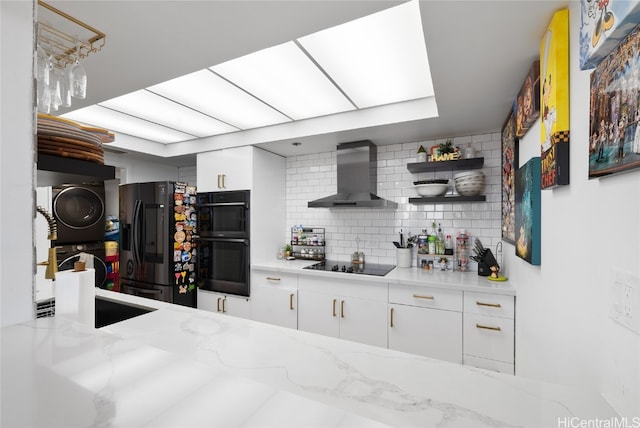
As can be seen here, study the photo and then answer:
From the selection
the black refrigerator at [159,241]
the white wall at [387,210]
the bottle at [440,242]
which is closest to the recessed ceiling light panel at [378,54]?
the white wall at [387,210]

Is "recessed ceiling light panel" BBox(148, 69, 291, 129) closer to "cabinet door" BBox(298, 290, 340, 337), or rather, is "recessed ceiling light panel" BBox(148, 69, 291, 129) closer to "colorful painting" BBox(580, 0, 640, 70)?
"cabinet door" BBox(298, 290, 340, 337)

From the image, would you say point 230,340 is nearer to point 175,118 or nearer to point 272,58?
point 272,58

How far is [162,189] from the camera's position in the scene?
3.18 meters

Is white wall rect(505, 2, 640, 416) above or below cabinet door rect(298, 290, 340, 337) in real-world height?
above

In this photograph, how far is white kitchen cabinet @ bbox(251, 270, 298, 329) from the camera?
112 inches

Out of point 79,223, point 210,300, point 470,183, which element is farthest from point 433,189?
point 79,223

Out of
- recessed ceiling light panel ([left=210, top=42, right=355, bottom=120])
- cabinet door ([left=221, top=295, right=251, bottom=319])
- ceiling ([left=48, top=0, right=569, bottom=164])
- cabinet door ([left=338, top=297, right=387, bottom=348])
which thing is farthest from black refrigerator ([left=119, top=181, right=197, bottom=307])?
cabinet door ([left=338, top=297, right=387, bottom=348])

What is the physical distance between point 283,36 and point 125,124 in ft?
7.31

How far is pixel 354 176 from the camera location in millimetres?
2994

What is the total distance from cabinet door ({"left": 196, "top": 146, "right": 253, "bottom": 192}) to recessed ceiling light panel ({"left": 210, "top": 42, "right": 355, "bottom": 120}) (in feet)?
2.74

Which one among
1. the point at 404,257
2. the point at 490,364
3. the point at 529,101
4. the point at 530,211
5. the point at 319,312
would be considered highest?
the point at 529,101

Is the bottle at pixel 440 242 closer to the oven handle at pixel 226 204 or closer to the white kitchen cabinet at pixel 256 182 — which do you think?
the white kitchen cabinet at pixel 256 182

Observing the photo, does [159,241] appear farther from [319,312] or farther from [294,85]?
[294,85]

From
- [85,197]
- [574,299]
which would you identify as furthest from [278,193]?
[574,299]
